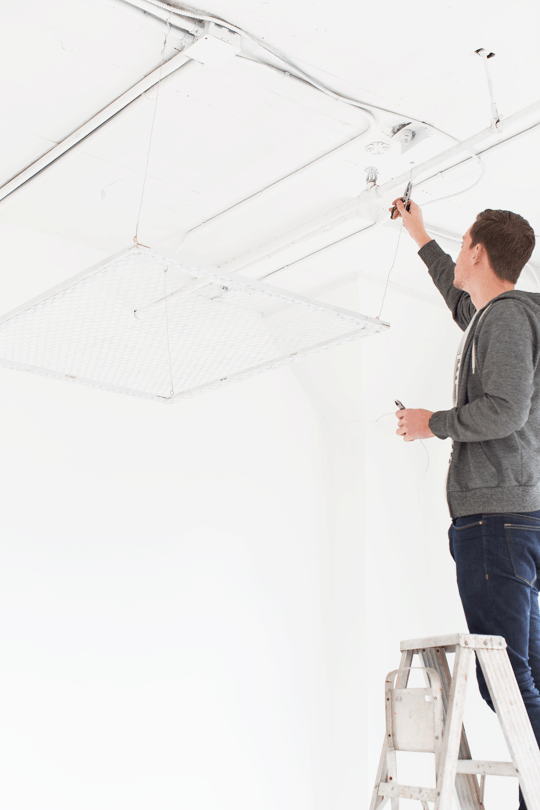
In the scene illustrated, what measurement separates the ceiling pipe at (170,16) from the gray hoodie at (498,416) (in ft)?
3.59

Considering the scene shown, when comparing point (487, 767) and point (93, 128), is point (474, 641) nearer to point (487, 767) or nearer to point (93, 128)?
point (487, 767)

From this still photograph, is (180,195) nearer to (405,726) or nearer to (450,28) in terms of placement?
(450,28)

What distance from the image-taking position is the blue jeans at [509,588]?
158cm

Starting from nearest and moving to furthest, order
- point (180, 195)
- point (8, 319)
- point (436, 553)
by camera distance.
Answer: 1. point (8, 319)
2. point (180, 195)
3. point (436, 553)

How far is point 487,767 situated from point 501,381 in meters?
0.80

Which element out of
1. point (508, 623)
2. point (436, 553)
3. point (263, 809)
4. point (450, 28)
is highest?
point (450, 28)

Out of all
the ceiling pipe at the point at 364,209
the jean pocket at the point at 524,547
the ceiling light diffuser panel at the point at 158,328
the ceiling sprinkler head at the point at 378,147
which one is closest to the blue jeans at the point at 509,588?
the jean pocket at the point at 524,547

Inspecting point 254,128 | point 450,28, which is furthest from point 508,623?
point 254,128

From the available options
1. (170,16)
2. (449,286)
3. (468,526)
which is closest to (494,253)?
(449,286)

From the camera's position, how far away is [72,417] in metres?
3.22

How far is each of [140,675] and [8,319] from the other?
1.70m

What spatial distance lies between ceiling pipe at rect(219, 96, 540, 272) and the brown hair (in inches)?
19.3

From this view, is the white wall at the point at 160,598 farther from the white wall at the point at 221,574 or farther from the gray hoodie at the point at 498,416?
the gray hoodie at the point at 498,416

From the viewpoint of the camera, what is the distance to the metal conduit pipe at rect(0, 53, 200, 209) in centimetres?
221
